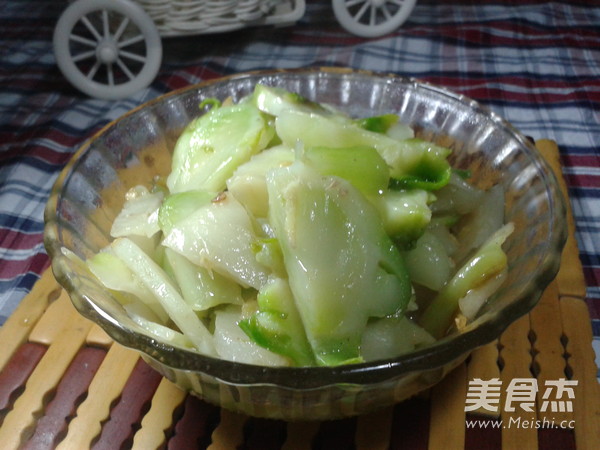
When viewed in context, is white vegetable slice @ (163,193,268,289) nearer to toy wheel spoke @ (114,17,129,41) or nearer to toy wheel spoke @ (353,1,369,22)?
toy wheel spoke @ (114,17,129,41)

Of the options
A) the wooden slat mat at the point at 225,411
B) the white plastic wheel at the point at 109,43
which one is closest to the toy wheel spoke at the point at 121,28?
the white plastic wheel at the point at 109,43

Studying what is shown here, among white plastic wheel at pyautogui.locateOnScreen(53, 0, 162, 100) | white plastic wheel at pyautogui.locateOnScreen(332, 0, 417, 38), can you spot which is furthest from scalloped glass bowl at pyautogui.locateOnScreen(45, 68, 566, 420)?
white plastic wheel at pyautogui.locateOnScreen(332, 0, 417, 38)

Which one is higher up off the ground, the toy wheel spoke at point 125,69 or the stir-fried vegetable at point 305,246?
the stir-fried vegetable at point 305,246

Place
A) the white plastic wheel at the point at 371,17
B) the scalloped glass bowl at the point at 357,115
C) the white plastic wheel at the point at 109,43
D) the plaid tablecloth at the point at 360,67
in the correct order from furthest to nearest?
the white plastic wheel at the point at 371,17 < the white plastic wheel at the point at 109,43 < the plaid tablecloth at the point at 360,67 < the scalloped glass bowl at the point at 357,115

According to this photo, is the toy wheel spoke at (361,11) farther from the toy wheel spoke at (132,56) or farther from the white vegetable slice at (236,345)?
the white vegetable slice at (236,345)

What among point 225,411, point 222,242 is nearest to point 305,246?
point 222,242

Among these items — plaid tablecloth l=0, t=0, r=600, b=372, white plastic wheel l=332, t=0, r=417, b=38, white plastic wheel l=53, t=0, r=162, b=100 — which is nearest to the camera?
plaid tablecloth l=0, t=0, r=600, b=372

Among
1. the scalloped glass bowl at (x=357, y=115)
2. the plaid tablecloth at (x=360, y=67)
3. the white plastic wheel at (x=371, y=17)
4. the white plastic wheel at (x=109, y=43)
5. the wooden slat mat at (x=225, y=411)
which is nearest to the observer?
the scalloped glass bowl at (x=357, y=115)
